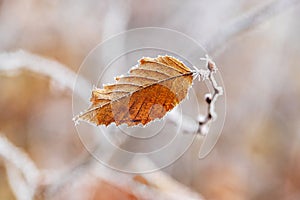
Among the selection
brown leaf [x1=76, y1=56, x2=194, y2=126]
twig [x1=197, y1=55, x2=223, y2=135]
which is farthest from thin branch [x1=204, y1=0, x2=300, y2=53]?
brown leaf [x1=76, y1=56, x2=194, y2=126]

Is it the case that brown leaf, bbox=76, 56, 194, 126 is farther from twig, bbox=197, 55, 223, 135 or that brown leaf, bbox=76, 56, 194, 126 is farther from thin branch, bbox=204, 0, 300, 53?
thin branch, bbox=204, 0, 300, 53

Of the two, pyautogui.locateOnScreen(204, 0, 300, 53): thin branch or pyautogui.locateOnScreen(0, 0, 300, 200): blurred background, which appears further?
pyautogui.locateOnScreen(0, 0, 300, 200): blurred background

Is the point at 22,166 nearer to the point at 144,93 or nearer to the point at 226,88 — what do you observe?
the point at 144,93

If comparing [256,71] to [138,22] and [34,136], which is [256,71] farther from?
[34,136]

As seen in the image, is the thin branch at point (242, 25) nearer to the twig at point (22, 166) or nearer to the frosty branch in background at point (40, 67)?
the frosty branch in background at point (40, 67)

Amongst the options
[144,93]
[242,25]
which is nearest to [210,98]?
[144,93]

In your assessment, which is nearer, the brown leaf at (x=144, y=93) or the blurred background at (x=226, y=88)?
the brown leaf at (x=144, y=93)

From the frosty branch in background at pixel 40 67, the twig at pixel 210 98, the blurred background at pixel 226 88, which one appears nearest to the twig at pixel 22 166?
the frosty branch in background at pixel 40 67
